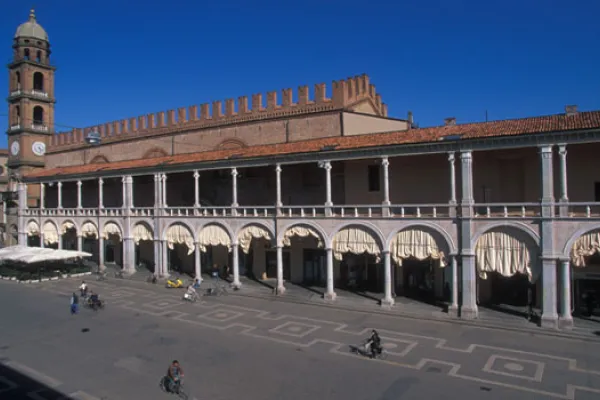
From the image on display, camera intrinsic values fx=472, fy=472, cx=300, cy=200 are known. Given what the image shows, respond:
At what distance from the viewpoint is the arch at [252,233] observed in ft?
98.8

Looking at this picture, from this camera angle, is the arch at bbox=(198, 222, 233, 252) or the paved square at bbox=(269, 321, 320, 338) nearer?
the paved square at bbox=(269, 321, 320, 338)

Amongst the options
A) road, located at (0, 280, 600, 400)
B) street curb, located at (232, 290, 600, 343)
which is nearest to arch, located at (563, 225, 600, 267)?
street curb, located at (232, 290, 600, 343)

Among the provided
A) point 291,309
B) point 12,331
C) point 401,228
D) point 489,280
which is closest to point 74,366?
point 12,331

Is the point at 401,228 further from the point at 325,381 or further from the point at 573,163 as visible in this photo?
the point at 325,381

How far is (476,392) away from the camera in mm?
14227

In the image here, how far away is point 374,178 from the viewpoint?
29031 mm

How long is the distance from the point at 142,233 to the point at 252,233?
1142 cm

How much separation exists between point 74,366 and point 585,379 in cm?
1732

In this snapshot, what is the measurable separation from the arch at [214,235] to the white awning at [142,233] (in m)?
5.43

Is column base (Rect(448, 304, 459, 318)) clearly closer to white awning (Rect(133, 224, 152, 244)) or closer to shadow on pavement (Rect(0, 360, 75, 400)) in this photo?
shadow on pavement (Rect(0, 360, 75, 400))

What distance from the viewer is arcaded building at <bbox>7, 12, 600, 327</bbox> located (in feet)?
71.2

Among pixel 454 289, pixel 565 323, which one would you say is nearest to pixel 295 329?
pixel 454 289

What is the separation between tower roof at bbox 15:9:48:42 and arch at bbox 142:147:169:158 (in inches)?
799

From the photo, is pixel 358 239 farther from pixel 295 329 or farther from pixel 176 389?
pixel 176 389
